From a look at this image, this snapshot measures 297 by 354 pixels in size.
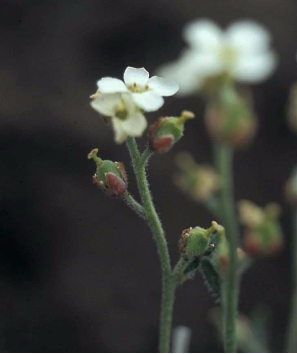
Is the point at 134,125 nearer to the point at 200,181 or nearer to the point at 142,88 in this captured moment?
the point at 142,88

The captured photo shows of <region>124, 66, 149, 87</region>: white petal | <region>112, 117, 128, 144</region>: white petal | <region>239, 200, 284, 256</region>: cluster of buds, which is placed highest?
<region>239, 200, 284, 256</region>: cluster of buds

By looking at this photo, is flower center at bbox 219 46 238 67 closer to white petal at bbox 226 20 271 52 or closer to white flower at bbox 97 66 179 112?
white petal at bbox 226 20 271 52

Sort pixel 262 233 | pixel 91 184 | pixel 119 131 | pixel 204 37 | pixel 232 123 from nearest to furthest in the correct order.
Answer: pixel 119 131
pixel 232 123
pixel 262 233
pixel 204 37
pixel 91 184

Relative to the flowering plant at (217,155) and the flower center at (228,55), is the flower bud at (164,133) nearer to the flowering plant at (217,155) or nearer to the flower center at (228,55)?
the flowering plant at (217,155)

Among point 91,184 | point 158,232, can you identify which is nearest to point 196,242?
point 158,232

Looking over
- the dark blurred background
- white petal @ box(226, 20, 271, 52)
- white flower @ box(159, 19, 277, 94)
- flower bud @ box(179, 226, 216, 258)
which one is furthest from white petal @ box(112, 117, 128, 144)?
the dark blurred background
